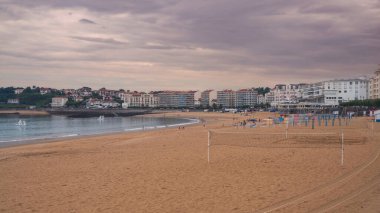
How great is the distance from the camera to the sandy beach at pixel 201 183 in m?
8.04

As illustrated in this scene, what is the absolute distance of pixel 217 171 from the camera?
12258mm

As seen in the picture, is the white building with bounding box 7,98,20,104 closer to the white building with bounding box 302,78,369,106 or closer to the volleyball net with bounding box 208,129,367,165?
the white building with bounding box 302,78,369,106

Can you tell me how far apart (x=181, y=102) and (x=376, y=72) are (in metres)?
113

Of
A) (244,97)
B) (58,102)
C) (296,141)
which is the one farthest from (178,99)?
(296,141)

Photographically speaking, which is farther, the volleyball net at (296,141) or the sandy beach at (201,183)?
the volleyball net at (296,141)

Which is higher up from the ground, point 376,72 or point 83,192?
point 376,72

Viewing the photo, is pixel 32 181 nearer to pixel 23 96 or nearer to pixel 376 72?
pixel 376 72

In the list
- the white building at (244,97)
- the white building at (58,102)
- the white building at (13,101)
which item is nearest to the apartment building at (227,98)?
the white building at (244,97)

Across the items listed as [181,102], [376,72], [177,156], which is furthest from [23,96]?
[177,156]

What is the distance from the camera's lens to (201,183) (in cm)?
1044

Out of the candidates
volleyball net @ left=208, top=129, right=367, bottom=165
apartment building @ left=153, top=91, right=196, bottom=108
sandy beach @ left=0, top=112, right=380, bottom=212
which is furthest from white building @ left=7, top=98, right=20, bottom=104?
sandy beach @ left=0, top=112, right=380, bottom=212

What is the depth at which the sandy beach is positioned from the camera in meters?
8.04

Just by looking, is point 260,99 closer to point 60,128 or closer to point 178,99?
point 178,99

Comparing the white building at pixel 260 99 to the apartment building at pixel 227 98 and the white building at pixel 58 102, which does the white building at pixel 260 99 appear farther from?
the white building at pixel 58 102
